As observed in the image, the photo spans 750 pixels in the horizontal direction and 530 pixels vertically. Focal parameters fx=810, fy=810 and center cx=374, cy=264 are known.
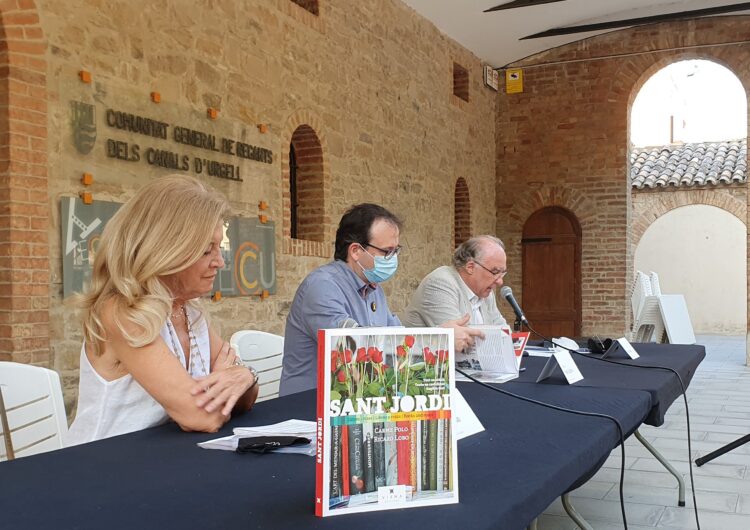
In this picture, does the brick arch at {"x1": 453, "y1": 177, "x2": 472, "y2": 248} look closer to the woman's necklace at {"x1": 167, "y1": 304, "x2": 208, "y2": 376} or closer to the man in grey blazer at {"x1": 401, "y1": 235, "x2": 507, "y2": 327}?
the man in grey blazer at {"x1": 401, "y1": 235, "x2": 507, "y2": 327}

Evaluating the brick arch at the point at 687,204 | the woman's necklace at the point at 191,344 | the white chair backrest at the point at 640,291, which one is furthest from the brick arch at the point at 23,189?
the brick arch at the point at 687,204

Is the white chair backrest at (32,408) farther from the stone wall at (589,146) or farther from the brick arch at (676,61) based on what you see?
the brick arch at (676,61)

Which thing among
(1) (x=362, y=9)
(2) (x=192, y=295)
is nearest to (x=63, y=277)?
(2) (x=192, y=295)

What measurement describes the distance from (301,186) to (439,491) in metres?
6.38

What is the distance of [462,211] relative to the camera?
11148mm

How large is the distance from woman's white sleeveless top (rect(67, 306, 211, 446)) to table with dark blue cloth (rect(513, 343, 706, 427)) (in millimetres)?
1404

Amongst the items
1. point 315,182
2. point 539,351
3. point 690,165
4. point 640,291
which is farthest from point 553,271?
point 539,351

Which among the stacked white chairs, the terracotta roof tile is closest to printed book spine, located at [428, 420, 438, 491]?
the stacked white chairs

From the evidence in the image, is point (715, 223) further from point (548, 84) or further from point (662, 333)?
point (662, 333)

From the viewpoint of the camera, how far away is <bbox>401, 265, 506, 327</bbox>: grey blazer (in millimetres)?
4035

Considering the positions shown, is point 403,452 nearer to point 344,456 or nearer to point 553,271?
point 344,456

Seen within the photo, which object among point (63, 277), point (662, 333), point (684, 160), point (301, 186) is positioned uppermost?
point (684, 160)

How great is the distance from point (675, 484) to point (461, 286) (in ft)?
5.07

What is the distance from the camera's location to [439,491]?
53.4 inches
